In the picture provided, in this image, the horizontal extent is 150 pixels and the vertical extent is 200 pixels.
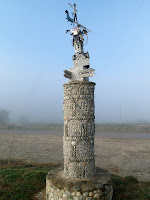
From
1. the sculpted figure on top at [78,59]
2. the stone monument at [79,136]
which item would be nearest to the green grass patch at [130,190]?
the stone monument at [79,136]

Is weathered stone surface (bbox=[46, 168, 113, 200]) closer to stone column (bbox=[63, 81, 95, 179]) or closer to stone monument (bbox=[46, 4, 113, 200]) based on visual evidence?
stone monument (bbox=[46, 4, 113, 200])

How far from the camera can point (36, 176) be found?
27.5ft

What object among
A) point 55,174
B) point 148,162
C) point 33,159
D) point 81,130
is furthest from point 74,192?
point 148,162

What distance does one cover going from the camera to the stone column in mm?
6047

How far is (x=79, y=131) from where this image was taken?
6105 millimetres

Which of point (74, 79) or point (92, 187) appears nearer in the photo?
point (92, 187)

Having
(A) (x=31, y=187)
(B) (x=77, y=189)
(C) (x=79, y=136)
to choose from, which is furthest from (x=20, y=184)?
(C) (x=79, y=136)

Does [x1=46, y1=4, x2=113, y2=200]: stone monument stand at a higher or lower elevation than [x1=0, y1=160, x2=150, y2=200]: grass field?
higher

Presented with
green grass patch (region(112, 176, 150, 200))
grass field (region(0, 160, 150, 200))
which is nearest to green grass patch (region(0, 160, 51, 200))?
grass field (region(0, 160, 150, 200))

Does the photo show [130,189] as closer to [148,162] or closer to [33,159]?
[148,162]

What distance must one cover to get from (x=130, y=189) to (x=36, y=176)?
5068mm

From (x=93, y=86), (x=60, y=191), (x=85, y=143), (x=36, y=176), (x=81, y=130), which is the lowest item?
(x=36, y=176)


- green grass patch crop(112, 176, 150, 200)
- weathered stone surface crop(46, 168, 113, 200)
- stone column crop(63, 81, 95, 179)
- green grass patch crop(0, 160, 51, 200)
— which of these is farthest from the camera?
green grass patch crop(112, 176, 150, 200)

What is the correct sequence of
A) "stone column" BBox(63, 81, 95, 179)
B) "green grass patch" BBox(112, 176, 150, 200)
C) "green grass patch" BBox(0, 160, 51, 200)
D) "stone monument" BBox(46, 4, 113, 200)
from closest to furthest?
"stone monument" BBox(46, 4, 113, 200) < "stone column" BBox(63, 81, 95, 179) < "green grass patch" BBox(0, 160, 51, 200) < "green grass patch" BBox(112, 176, 150, 200)
